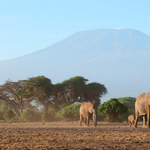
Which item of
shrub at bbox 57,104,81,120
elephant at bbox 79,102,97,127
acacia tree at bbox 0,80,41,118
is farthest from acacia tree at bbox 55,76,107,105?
elephant at bbox 79,102,97,127

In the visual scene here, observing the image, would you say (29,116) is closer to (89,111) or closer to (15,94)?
(15,94)

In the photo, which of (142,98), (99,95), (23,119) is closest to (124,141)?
(142,98)

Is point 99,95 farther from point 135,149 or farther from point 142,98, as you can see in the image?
point 135,149

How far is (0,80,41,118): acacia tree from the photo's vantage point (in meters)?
42.9

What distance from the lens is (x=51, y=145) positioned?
1106 cm

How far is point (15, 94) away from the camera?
4338 cm

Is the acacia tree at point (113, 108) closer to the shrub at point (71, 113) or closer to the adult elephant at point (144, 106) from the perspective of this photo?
the shrub at point (71, 113)

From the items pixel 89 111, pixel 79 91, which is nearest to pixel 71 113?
pixel 79 91

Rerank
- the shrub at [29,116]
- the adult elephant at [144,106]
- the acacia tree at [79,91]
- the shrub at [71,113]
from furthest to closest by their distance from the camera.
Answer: the acacia tree at [79,91], the shrub at [29,116], the shrub at [71,113], the adult elephant at [144,106]

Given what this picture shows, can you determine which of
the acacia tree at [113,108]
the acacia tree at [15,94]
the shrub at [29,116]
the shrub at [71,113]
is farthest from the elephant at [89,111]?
the acacia tree at [15,94]

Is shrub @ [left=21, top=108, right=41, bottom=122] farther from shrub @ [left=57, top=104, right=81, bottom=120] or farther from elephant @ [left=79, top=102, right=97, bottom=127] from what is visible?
elephant @ [left=79, top=102, right=97, bottom=127]

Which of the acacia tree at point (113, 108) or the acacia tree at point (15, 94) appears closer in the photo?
the acacia tree at point (113, 108)

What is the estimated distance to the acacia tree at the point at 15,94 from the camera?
4290cm

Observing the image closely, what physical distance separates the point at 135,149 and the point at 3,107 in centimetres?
4396
